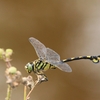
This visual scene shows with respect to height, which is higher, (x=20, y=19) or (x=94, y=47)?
(x=20, y=19)

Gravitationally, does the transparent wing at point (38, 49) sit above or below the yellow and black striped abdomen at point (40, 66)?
above

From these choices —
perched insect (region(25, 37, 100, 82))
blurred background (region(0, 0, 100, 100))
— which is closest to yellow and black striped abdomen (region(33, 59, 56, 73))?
perched insect (region(25, 37, 100, 82))

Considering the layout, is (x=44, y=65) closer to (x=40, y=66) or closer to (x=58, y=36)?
(x=40, y=66)

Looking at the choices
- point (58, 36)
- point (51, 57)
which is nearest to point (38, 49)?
point (51, 57)

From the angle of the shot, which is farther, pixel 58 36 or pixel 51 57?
pixel 58 36

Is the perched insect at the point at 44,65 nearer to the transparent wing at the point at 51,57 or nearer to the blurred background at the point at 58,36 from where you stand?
the transparent wing at the point at 51,57

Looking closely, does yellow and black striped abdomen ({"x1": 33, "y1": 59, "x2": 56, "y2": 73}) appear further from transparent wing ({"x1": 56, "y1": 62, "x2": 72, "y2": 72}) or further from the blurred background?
the blurred background

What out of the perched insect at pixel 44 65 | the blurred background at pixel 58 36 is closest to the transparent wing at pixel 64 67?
the perched insect at pixel 44 65

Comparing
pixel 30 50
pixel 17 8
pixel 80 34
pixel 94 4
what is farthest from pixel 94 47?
pixel 17 8

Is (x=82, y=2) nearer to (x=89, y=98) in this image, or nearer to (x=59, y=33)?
(x=59, y=33)
